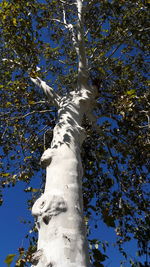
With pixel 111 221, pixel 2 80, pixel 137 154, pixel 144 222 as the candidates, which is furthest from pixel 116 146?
pixel 2 80

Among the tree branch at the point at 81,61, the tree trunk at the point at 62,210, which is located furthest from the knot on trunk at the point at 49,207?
the tree branch at the point at 81,61

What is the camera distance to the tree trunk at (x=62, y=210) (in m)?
2.01

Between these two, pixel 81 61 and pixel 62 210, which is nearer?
pixel 62 210

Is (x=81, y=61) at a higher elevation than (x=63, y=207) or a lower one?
higher

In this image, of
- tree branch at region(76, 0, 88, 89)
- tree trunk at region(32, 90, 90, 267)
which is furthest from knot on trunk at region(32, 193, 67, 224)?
tree branch at region(76, 0, 88, 89)

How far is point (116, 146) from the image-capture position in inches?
268

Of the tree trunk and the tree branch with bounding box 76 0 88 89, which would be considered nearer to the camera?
the tree trunk

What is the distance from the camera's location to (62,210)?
2.36 m

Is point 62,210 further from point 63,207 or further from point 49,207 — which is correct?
point 49,207

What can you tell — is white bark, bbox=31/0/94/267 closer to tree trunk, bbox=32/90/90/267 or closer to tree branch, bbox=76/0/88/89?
tree trunk, bbox=32/90/90/267

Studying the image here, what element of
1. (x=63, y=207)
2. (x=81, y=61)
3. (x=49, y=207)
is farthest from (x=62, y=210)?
(x=81, y=61)

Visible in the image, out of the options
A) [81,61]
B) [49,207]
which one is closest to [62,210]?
[49,207]

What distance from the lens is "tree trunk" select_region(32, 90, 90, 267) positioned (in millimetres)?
2012

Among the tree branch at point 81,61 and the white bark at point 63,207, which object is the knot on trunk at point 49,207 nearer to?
the white bark at point 63,207
